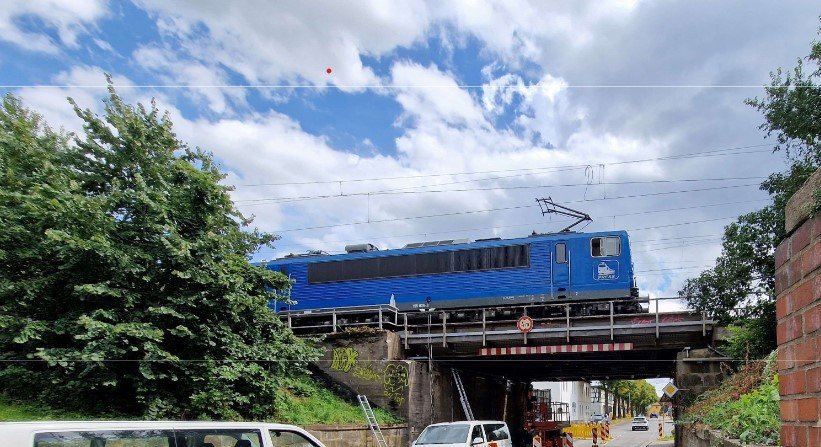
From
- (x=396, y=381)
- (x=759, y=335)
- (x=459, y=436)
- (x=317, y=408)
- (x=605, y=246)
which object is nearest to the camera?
(x=459, y=436)

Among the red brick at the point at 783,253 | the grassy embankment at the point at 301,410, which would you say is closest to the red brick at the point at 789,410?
the red brick at the point at 783,253

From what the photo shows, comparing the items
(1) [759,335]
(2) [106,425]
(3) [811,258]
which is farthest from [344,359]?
(3) [811,258]

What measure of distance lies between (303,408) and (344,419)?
56.0 inches

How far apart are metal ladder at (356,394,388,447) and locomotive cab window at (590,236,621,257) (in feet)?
34.3

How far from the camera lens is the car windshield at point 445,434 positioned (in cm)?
1534

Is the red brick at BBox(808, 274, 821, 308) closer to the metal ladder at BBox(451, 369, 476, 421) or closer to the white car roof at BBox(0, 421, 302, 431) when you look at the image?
the white car roof at BBox(0, 421, 302, 431)

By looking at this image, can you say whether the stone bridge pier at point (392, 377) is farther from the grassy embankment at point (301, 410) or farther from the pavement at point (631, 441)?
the pavement at point (631, 441)

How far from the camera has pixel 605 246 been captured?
24578 millimetres

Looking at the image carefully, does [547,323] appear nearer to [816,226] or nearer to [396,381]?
[396,381]

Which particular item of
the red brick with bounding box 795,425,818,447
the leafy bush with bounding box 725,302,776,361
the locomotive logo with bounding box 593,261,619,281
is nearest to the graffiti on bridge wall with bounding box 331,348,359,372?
the locomotive logo with bounding box 593,261,619,281

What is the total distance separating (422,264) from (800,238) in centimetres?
Answer: 2506

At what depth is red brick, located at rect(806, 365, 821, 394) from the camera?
210cm

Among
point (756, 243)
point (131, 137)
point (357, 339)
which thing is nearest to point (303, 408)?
point (357, 339)

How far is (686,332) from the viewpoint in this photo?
72.4 ft
